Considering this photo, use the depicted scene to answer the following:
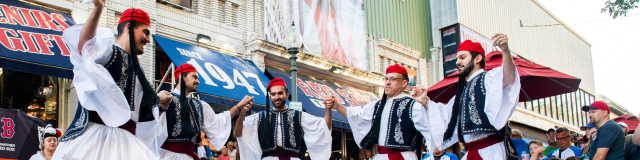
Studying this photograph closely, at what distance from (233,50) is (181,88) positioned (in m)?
8.62

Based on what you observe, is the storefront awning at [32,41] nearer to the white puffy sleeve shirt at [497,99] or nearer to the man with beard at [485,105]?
the man with beard at [485,105]

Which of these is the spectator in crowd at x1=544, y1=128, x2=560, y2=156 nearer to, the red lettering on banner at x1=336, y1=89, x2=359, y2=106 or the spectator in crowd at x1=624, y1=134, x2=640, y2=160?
the spectator in crowd at x1=624, y1=134, x2=640, y2=160

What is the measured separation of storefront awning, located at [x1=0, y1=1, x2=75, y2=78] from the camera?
8.93 m

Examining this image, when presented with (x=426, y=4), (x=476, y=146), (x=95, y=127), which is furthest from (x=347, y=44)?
(x=95, y=127)

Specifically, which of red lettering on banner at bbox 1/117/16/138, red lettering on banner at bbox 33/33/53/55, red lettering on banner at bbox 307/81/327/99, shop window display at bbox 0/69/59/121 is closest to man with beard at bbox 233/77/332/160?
red lettering on banner at bbox 33/33/53/55

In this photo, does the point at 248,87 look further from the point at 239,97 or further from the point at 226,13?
the point at 226,13

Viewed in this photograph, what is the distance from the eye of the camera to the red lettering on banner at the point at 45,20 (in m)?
10.1

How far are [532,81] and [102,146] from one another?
23.3ft

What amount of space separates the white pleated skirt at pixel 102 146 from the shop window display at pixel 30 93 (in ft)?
28.9

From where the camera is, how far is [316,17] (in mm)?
17453

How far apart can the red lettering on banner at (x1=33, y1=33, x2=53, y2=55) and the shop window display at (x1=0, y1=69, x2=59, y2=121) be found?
1.92 metres

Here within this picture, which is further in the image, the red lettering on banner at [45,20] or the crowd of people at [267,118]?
the red lettering on banner at [45,20]

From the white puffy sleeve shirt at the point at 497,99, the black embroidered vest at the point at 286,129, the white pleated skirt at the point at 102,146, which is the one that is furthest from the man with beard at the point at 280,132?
the white pleated skirt at the point at 102,146

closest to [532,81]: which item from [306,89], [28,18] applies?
[306,89]
